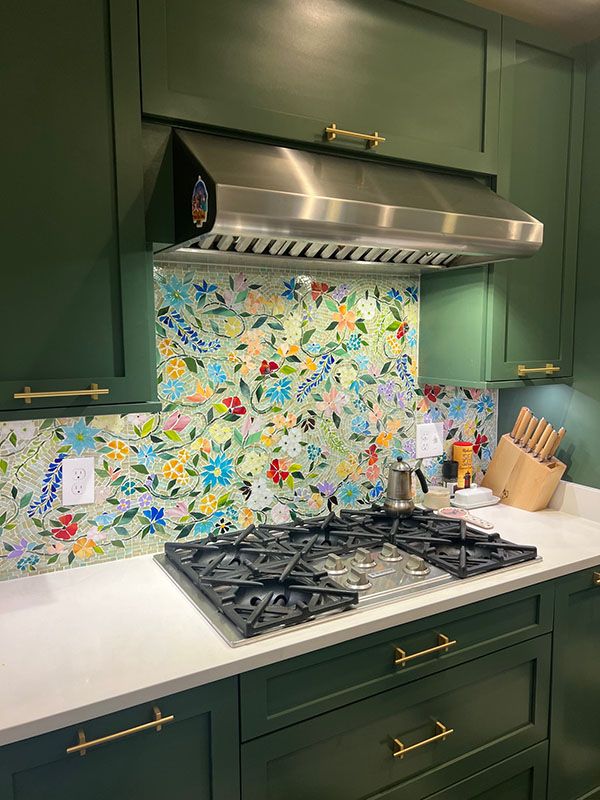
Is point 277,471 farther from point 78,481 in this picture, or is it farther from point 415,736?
point 415,736

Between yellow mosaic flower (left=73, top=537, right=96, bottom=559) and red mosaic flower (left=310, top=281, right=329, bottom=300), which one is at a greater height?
red mosaic flower (left=310, top=281, right=329, bottom=300)

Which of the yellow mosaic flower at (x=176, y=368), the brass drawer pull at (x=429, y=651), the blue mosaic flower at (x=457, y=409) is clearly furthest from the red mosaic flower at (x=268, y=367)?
the brass drawer pull at (x=429, y=651)

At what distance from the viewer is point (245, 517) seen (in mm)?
2020

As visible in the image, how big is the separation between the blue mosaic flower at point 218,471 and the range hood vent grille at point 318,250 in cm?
65

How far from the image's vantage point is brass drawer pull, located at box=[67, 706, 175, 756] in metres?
1.14

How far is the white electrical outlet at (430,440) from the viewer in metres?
2.38

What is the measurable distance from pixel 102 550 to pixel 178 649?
58 centimetres

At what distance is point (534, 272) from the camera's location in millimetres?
2119

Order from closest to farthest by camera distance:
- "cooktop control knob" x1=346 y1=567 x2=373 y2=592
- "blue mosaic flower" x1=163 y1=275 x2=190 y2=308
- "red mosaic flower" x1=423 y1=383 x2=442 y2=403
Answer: "cooktop control knob" x1=346 y1=567 x2=373 y2=592, "blue mosaic flower" x1=163 y1=275 x2=190 y2=308, "red mosaic flower" x1=423 y1=383 x2=442 y2=403

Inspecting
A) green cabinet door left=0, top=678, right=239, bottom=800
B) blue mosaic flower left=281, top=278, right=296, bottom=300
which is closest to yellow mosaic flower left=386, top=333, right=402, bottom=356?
blue mosaic flower left=281, top=278, right=296, bottom=300

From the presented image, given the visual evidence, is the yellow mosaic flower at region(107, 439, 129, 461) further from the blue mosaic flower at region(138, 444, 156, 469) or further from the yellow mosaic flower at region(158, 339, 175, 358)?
the yellow mosaic flower at region(158, 339, 175, 358)

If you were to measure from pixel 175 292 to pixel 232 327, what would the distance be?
8.3 inches

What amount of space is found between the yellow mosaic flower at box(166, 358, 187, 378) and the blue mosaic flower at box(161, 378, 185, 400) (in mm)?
15

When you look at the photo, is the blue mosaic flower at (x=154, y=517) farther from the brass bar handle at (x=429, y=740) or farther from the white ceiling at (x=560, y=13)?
the white ceiling at (x=560, y=13)
